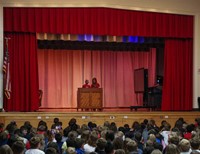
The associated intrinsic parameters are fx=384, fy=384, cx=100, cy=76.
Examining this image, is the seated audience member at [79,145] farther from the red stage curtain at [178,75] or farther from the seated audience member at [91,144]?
the red stage curtain at [178,75]

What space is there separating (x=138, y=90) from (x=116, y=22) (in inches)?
179

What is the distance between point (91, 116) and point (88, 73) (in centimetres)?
749

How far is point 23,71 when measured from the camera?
51.8 ft

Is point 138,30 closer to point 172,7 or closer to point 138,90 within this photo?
point 172,7

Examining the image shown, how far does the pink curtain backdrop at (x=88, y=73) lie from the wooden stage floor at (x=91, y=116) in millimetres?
6472

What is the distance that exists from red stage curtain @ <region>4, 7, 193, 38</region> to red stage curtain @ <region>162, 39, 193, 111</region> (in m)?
0.53

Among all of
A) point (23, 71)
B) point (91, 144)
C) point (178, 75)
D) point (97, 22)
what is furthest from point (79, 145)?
point (178, 75)

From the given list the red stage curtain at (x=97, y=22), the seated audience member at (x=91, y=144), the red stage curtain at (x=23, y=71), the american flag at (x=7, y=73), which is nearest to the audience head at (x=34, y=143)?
the seated audience member at (x=91, y=144)

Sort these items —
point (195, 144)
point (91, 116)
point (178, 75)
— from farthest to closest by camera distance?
1. point (178, 75)
2. point (91, 116)
3. point (195, 144)

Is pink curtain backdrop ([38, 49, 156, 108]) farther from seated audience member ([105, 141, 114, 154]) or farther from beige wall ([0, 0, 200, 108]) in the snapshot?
seated audience member ([105, 141, 114, 154])

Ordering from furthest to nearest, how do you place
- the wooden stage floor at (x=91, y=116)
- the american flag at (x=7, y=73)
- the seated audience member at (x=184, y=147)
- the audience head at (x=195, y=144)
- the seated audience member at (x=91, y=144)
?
the american flag at (x=7, y=73) < the wooden stage floor at (x=91, y=116) < the seated audience member at (x=91, y=144) < the audience head at (x=195, y=144) < the seated audience member at (x=184, y=147)

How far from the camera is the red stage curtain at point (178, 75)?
1709 cm

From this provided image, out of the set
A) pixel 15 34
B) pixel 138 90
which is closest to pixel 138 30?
pixel 138 90

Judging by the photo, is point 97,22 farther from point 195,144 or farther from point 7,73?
point 195,144
